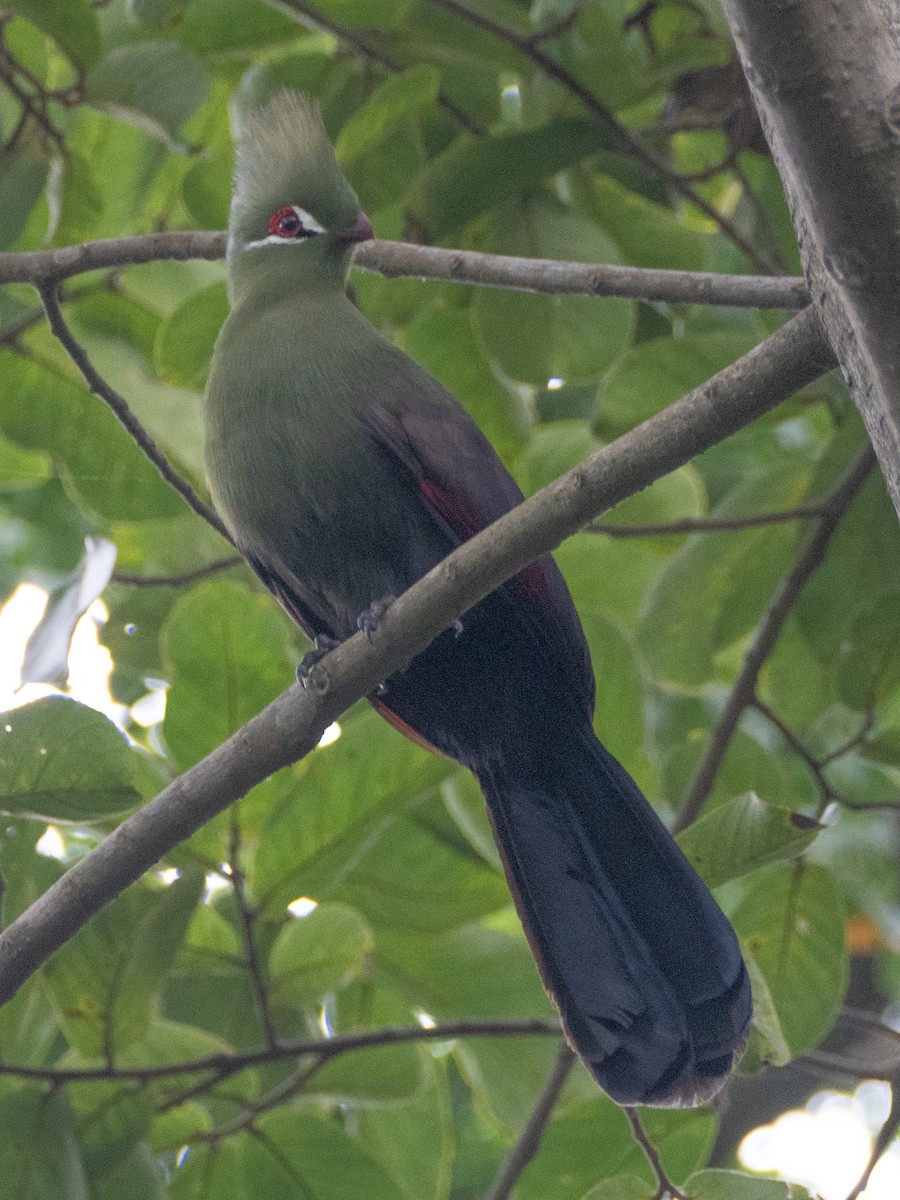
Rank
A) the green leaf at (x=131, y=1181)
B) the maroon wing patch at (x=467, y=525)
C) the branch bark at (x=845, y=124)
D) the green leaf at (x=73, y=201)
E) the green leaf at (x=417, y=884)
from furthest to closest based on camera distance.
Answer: the green leaf at (x=73, y=201) → the green leaf at (x=417, y=884) → the maroon wing patch at (x=467, y=525) → the green leaf at (x=131, y=1181) → the branch bark at (x=845, y=124)

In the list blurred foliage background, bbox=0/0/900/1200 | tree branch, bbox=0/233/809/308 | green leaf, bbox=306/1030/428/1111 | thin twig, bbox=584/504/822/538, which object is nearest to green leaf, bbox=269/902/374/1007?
blurred foliage background, bbox=0/0/900/1200

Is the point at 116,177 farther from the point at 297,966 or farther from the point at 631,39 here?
the point at 297,966

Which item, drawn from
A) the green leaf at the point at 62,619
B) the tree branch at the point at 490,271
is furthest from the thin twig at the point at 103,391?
the green leaf at the point at 62,619

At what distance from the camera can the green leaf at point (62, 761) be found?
209 cm

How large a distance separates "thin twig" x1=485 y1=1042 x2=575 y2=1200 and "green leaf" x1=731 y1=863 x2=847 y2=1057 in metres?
0.39

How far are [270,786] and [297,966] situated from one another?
34 centimetres

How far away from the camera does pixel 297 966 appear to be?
2.56 metres

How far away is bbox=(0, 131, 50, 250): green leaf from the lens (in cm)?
279

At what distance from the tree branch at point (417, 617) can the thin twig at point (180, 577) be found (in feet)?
4.24

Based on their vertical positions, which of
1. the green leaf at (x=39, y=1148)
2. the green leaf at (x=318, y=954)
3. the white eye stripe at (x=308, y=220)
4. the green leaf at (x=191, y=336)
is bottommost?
the green leaf at (x=39, y=1148)

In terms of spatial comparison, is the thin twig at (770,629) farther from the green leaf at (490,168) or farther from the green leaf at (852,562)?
the green leaf at (490,168)

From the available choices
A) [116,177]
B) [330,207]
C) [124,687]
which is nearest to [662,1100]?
[330,207]

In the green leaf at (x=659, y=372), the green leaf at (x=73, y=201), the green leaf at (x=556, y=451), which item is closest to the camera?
the green leaf at (x=73, y=201)

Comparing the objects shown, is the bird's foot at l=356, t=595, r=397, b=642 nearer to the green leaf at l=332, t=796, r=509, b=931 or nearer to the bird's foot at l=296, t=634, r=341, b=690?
the bird's foot at l=296, t=634, r=341, b=690
